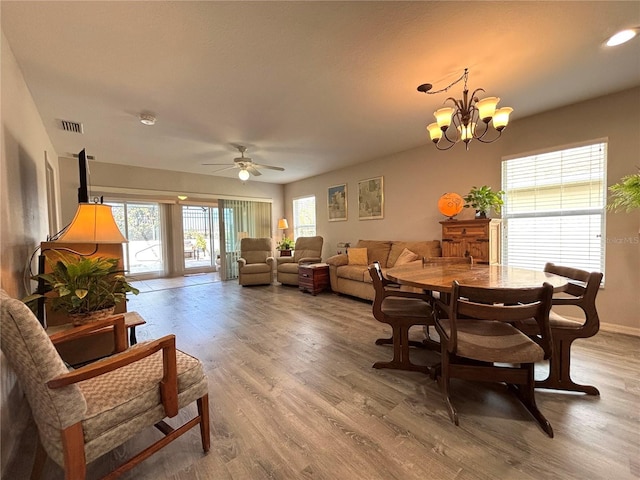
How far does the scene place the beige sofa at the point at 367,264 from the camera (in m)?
4.34

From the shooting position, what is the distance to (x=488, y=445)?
146 centimetres

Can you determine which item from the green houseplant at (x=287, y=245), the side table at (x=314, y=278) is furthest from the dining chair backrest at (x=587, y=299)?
the green houseplant at (x=287, y=245)

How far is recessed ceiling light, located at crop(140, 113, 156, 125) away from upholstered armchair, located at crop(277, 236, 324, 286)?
3.49 m

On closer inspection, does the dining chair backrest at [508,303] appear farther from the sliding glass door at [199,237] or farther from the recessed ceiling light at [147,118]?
the sliding glass door at [199,237]

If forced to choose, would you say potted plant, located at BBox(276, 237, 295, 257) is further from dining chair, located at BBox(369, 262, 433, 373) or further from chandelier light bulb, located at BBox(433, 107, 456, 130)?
chandelier light bulb, located at BBox(433, 107, 456, 130)

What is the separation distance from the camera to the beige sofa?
4.34 meters

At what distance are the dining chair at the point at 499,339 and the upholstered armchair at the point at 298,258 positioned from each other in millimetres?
4130

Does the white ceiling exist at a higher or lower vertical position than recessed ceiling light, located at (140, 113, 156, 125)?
higher

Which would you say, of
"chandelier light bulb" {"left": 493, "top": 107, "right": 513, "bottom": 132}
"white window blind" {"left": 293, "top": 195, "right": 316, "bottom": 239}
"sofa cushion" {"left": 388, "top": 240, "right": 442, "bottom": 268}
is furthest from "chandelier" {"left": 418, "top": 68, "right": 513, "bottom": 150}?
"white window blind" {"left": 293, "top": 195, "right": 316, "bottom": 239}

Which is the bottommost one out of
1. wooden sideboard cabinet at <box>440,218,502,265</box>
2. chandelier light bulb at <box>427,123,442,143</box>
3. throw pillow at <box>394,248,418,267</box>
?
throw pillow at <box>394,248,418,267</box>

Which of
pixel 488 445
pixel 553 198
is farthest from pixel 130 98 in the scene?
pixel 553 198

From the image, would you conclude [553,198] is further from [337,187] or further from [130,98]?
[130,98]

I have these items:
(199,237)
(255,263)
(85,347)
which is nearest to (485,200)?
(85,347)

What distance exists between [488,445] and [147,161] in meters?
6.04
